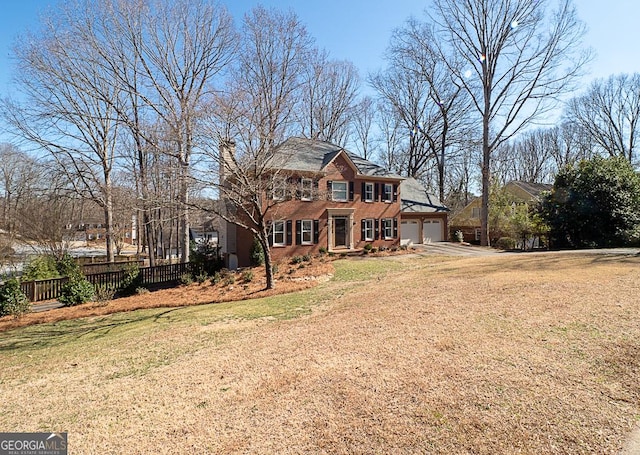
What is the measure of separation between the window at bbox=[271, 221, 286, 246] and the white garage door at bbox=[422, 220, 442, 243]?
13085 mm

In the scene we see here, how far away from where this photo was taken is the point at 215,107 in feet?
39.3

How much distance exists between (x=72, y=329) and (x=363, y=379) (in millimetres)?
10171

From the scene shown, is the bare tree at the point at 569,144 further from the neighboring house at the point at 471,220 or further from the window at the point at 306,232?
the window at the point at 306,232

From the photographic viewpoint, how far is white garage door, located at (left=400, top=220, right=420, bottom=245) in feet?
86.5

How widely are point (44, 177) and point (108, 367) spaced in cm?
2090

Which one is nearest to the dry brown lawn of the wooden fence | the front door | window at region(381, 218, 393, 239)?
the wooden fence

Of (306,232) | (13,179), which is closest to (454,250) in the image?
(306,232)

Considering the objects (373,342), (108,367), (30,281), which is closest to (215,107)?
(108,367)

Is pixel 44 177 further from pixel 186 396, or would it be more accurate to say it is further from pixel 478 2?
pixel 478 2

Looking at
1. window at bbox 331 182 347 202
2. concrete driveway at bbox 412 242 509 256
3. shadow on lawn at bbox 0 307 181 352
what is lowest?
shadow on lawn at bbox 0 307 181 352

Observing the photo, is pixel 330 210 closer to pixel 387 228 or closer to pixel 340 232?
pixel 340 232

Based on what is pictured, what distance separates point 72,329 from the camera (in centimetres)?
1015

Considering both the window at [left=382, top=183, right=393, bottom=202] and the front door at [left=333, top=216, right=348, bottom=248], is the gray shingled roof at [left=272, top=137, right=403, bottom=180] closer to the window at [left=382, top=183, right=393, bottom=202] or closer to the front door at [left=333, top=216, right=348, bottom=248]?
the window at [left=382, top=183, right=393, bottom=202]

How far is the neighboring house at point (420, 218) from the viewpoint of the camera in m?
26.7
